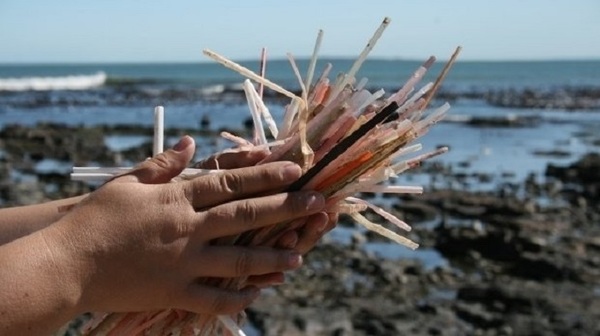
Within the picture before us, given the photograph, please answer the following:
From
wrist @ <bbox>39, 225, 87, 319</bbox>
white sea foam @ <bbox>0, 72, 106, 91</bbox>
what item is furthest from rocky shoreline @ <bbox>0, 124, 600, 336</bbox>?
white sea foam @ <bbox>0, 72, 106, 91</bbox>

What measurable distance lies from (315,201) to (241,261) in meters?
0.18

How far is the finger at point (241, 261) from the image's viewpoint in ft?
5.32

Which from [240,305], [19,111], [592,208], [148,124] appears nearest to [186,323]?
[240,305]

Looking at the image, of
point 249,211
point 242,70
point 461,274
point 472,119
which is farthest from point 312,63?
point 472,119

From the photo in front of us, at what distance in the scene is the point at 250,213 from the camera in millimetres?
1634

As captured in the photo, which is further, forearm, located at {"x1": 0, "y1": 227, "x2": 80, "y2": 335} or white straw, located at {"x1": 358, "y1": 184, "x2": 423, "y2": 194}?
white straw, located at {"x1": 358, "y1": 184, "x2": 423, "y2": 194}

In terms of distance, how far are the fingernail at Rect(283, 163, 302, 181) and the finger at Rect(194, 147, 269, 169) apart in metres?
0.18

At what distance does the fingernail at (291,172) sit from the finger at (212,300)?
238 mm

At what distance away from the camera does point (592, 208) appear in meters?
16.4

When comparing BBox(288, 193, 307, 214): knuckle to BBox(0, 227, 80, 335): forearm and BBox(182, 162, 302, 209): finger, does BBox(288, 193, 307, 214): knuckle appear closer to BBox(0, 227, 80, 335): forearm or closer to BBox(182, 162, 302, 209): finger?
BBox(182, 162, 302, 209): finger

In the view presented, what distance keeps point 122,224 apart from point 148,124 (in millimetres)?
34600

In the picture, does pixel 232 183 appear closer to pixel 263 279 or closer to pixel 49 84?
pixel 263 279

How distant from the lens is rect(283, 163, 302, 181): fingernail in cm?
168

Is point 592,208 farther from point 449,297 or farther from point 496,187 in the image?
point 449,297
